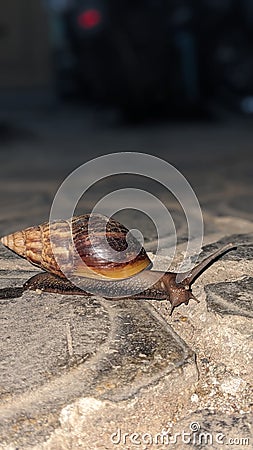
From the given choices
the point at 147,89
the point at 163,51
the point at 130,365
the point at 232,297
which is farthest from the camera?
the point at 147,89

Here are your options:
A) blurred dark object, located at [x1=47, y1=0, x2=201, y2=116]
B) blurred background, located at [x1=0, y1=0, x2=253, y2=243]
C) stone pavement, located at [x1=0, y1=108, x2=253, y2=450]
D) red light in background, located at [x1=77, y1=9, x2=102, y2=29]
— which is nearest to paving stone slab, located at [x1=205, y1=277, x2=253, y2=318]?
stone pavement, located at [x1=0, y1=108, x2=253, y2=450]

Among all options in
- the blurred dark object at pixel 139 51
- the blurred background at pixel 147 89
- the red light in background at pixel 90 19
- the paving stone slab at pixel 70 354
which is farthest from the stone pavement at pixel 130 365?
the red light in background at pixel 90 19

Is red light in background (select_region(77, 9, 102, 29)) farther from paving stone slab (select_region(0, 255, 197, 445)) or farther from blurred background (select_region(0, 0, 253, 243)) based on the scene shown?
paving stone slab (select_region(0, 255, 197, 445))

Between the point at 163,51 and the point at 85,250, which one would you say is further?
the point at 163,51

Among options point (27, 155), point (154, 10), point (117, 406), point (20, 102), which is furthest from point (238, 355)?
point (20, 102)

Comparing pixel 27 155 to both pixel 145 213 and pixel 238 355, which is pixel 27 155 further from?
pixel 238 355

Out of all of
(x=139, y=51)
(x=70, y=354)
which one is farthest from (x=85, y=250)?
(x=139, y=51)

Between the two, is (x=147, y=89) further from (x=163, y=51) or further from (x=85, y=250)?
(x=85, y=250)
